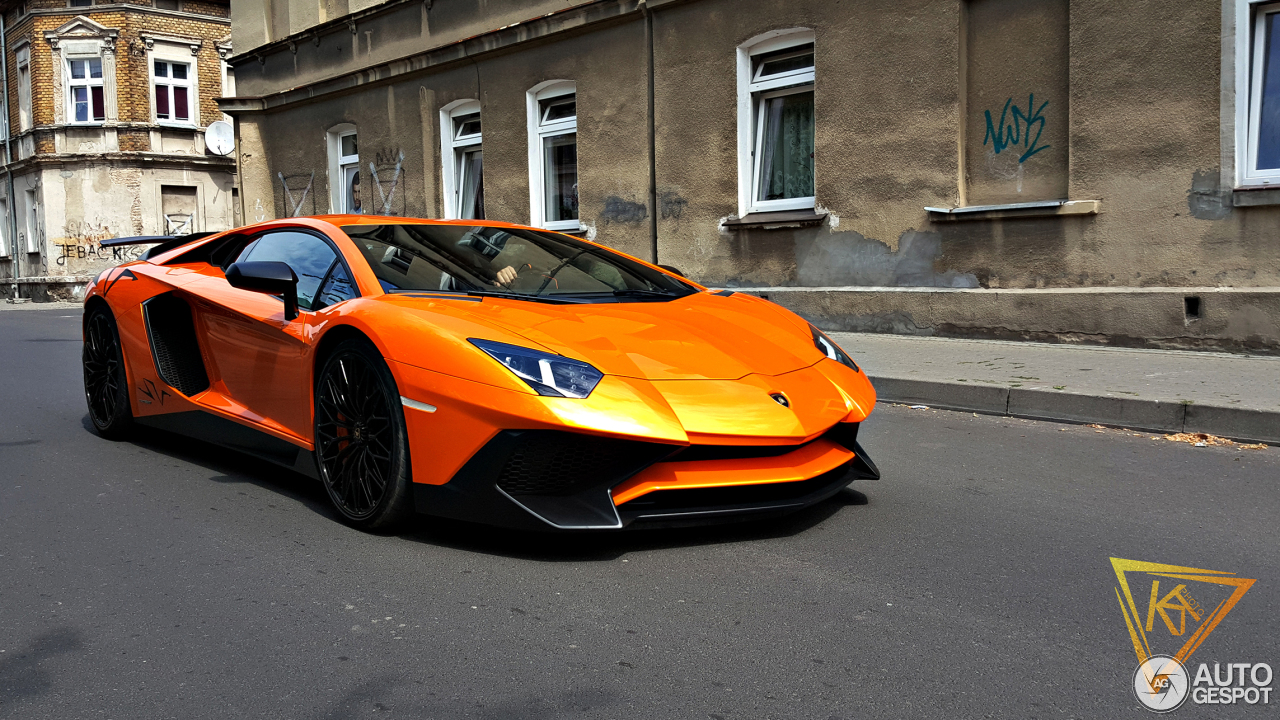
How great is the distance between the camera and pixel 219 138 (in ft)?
103

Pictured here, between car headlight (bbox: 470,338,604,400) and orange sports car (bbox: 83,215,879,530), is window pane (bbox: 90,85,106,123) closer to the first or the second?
orange sports car (bbox: 83,215,879,530)

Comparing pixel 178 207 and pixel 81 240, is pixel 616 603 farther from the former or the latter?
pixel 178 207

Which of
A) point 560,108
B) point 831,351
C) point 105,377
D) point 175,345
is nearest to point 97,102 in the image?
point 560,108

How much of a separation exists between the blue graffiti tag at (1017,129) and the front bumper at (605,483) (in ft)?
24.0

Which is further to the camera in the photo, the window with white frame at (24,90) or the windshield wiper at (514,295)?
the window with white frame at (24,90)

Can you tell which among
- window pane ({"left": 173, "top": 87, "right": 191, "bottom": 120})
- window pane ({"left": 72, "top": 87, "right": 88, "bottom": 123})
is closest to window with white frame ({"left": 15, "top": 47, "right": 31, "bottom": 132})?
window pane ({"left": 72, "top": 87, "right": 88, "bottom": 123})

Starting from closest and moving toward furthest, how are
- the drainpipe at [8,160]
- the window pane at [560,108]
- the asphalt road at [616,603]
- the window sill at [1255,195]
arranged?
the asphalt road at [616,603], the window sill at [1255,195], the window pane at [560,108], the drainpipe at [8,160]

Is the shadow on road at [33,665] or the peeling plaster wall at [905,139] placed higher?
the peeling plaster wall at [905,139]

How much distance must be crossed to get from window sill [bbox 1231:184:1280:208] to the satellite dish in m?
28.7

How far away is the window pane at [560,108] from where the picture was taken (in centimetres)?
1450

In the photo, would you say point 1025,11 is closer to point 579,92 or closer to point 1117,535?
point 579,92

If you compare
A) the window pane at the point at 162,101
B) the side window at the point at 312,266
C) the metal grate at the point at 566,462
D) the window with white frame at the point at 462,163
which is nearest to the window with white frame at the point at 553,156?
the window with white frame at the point at 462,163

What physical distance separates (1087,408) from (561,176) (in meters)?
9.57

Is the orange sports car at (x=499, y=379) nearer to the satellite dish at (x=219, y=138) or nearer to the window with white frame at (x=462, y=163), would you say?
the window with white frame at (x=462, y=163)
